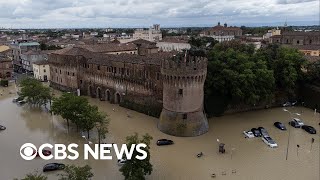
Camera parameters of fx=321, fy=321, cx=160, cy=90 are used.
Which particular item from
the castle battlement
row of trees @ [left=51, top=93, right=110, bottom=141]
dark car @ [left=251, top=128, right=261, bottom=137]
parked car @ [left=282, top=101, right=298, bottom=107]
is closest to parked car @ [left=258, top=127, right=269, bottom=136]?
dark car @ [left=251, top=128, right=261, bottom=137]

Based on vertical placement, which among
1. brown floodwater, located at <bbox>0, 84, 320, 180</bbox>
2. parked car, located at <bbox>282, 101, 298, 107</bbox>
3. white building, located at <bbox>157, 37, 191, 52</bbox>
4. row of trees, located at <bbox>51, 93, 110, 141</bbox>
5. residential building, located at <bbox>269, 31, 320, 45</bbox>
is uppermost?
residential building, located at <bbox>269, 31, 320, 45</bbox>

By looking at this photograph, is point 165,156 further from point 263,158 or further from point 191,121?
point 263,158

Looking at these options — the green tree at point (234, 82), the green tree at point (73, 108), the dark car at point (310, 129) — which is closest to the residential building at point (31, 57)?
the green tree at point (73, 108)

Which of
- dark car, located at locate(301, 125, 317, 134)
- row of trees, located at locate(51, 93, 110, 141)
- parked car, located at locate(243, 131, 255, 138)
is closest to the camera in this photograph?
row of trees, located at locate(51, 93, 110, 141)

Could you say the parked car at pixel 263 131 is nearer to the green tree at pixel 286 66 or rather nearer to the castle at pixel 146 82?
the castle at pixel 146 82

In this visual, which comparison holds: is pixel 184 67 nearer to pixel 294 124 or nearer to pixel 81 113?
pixel 81 113

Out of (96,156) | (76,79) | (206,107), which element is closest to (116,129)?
(96,156)

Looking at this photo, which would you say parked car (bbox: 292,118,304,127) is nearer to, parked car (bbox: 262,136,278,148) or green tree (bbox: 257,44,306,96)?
parked car (bbox: 262,136,278,148)

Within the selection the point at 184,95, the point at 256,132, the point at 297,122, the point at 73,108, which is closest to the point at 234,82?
the point at 256,132
